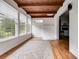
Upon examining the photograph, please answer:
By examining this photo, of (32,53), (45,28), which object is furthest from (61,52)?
(45,28)

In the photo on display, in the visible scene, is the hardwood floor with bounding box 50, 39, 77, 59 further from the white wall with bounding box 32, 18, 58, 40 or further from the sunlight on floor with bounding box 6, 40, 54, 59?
the white wall with bounding box 32, 18, 58, 40

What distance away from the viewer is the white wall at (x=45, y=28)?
38.2 ft

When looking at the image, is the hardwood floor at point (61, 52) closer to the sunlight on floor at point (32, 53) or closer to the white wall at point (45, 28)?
the sunlight on floor at point (32, 53)

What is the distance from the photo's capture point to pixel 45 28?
11844 mm

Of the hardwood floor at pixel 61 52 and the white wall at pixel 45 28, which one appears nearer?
Answer: the hardwood floor at pixel 61 52

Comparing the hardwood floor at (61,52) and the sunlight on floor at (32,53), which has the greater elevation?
the sunlight on floor at (32,53)

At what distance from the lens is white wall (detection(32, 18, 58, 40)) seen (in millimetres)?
11656

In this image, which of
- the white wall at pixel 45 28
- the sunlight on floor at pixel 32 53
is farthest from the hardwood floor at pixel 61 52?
the white wall at pixel 45 28

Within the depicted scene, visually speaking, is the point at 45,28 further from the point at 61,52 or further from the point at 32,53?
the point at 32,53

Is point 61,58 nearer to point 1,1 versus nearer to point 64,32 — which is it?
point 1,1

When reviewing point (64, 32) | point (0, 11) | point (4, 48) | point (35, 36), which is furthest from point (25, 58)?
point (64, 32)

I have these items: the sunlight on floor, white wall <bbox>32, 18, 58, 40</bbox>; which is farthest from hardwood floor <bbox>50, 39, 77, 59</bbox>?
white wall <bbox>32, 18, 58, 40</bbox>

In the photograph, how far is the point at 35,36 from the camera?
11906 mm

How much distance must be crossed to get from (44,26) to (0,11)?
7857 mm
